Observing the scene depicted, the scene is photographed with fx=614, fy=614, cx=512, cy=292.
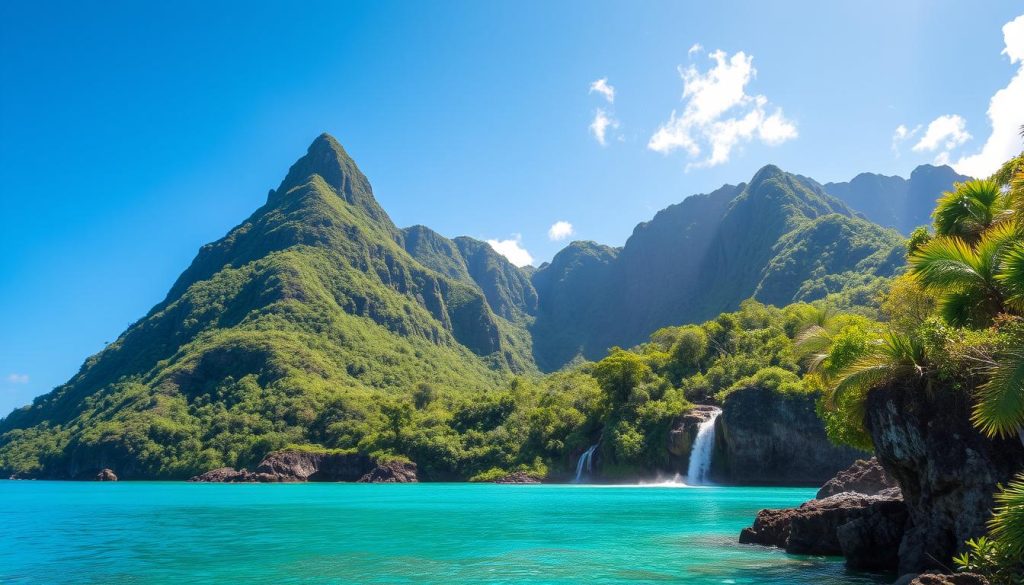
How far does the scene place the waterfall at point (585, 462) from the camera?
86.2m

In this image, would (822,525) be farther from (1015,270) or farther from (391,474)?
(391,474)

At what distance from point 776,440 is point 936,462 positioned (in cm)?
5608

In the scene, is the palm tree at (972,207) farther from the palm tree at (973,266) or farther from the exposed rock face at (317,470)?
the exposed rock face at (317,470)

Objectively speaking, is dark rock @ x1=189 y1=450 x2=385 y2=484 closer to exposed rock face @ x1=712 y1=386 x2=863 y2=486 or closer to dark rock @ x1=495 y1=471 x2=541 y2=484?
dark rock @ x1=495 y1=471 x2=541 y2=484

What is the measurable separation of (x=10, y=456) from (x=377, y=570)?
177 meters

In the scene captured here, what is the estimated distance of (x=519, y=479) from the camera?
299 feet

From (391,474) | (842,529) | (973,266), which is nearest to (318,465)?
(391,474)

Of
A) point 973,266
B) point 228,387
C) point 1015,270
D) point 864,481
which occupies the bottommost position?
point 864,481

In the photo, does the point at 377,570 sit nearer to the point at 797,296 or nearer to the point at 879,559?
the point at 879,559

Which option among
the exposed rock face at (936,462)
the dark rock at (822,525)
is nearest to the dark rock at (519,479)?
the dark rock at (822,525)

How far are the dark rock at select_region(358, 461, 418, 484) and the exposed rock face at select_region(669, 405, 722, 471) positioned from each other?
45461 mm

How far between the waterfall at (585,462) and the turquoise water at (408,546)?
3869 centimetres

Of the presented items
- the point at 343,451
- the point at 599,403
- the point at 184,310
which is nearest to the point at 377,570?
the point at 599,403

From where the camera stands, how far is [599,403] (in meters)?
92.8
